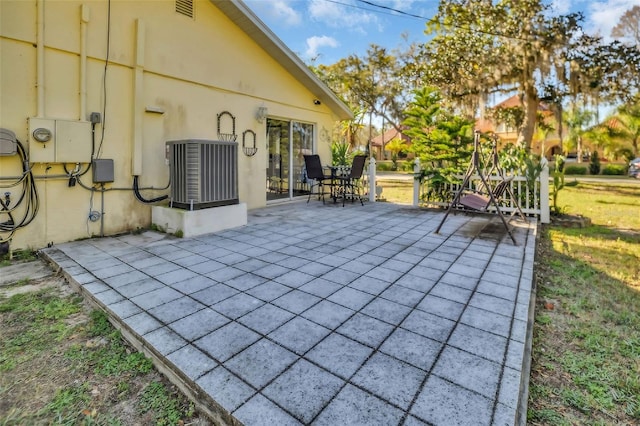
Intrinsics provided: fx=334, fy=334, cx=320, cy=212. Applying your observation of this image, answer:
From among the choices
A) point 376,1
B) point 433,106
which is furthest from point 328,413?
point 376,1

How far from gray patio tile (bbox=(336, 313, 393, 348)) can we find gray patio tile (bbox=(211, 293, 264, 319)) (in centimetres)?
69

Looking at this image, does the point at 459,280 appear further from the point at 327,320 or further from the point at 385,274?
the point at 327,320

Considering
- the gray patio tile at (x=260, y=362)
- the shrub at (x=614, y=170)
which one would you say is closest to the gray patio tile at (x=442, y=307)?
the gray patio tile at (x=260, y=362)

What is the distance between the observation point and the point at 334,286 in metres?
2.84

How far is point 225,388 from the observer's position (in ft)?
5.20

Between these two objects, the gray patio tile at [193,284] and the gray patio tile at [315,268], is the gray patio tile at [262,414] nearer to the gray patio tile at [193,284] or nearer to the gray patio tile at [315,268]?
the gray patio tile at [193,284]

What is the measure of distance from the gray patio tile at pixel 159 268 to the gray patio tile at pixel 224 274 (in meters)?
0.43

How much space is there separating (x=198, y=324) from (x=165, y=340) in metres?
0.23

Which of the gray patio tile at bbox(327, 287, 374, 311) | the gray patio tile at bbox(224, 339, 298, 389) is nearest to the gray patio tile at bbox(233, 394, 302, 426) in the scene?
the gray patio tile at bbox(224, 339, 298, 389)

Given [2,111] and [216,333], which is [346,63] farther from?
[216,333]

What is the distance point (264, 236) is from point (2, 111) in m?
3.20

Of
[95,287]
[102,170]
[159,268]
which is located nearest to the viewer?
[95,287]

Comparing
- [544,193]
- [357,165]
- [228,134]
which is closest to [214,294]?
[228,134]

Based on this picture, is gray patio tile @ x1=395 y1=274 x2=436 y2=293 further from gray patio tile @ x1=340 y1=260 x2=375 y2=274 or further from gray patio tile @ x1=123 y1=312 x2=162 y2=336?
gray patio tile @ x1=123 y1=312 x2=162 y2=336
